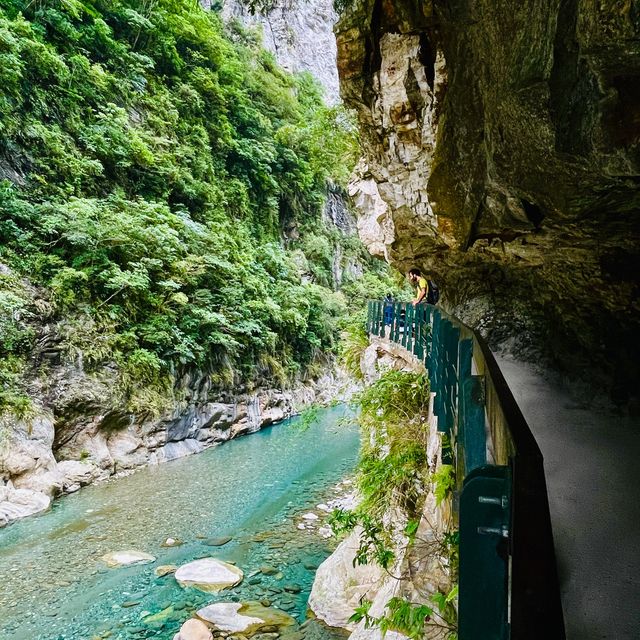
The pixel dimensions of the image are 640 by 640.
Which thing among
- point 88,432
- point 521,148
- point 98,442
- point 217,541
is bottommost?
point 217,541

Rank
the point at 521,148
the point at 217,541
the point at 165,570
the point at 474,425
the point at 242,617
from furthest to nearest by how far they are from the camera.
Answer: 1. the point at 217,541
2. the point at 165,570
3. the point at 242,617
4. the point at 521,148
5. the point at 474,425

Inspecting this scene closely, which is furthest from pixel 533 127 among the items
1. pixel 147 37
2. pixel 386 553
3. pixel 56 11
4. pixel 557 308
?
pixel 147 37

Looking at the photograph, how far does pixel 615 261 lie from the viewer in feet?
16.0

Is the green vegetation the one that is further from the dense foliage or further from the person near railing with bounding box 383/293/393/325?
the dense foliage

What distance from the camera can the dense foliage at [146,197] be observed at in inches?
492

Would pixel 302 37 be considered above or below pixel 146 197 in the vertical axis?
above

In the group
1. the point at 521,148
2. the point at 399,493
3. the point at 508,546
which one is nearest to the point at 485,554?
the point at 508,546

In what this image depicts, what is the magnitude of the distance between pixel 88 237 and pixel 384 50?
1154 centimetres

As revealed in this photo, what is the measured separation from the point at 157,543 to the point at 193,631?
3073 millimetres

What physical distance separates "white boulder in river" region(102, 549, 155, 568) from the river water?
0.44 ft

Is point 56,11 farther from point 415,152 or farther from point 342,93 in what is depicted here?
point 415,152

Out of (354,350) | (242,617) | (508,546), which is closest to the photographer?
(508,546)

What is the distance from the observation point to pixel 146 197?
17328mm

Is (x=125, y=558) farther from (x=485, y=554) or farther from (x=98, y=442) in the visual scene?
(x=485, y=554)
